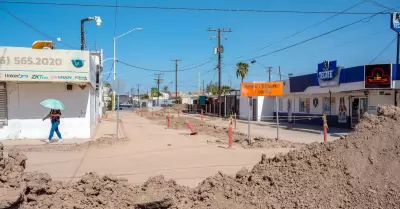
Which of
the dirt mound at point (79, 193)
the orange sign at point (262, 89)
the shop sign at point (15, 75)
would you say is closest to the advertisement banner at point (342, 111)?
the orange sign at point (262, 89)

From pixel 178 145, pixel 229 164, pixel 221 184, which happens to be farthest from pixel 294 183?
pixel 178 145

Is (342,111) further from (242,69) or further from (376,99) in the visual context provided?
(242,69)

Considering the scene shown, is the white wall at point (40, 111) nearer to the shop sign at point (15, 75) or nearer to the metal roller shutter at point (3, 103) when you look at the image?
the metal roller shutter at point (3, 103)

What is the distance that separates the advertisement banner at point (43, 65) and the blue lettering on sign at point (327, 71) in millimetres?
17132

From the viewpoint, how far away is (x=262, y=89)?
16.4 metres

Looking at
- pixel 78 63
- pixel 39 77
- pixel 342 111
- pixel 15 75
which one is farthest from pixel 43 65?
pixel 342 111

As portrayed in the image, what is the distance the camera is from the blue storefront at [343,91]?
22203 millimetres

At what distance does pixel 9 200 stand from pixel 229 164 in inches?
280

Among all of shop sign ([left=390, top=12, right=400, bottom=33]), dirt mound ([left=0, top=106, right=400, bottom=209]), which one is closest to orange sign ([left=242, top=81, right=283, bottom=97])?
dirt mound ([left=0, top=106, right=400, bottom=209])

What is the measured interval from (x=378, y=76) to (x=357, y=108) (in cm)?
327

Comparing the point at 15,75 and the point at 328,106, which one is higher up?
the point at 15,75

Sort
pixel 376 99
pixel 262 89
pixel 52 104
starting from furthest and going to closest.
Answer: pixel 376 99, pixel 262 89, pixel 52 104

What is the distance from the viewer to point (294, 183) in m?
6.03

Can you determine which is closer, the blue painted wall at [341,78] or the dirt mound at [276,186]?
the dirt mound at [276,186]
